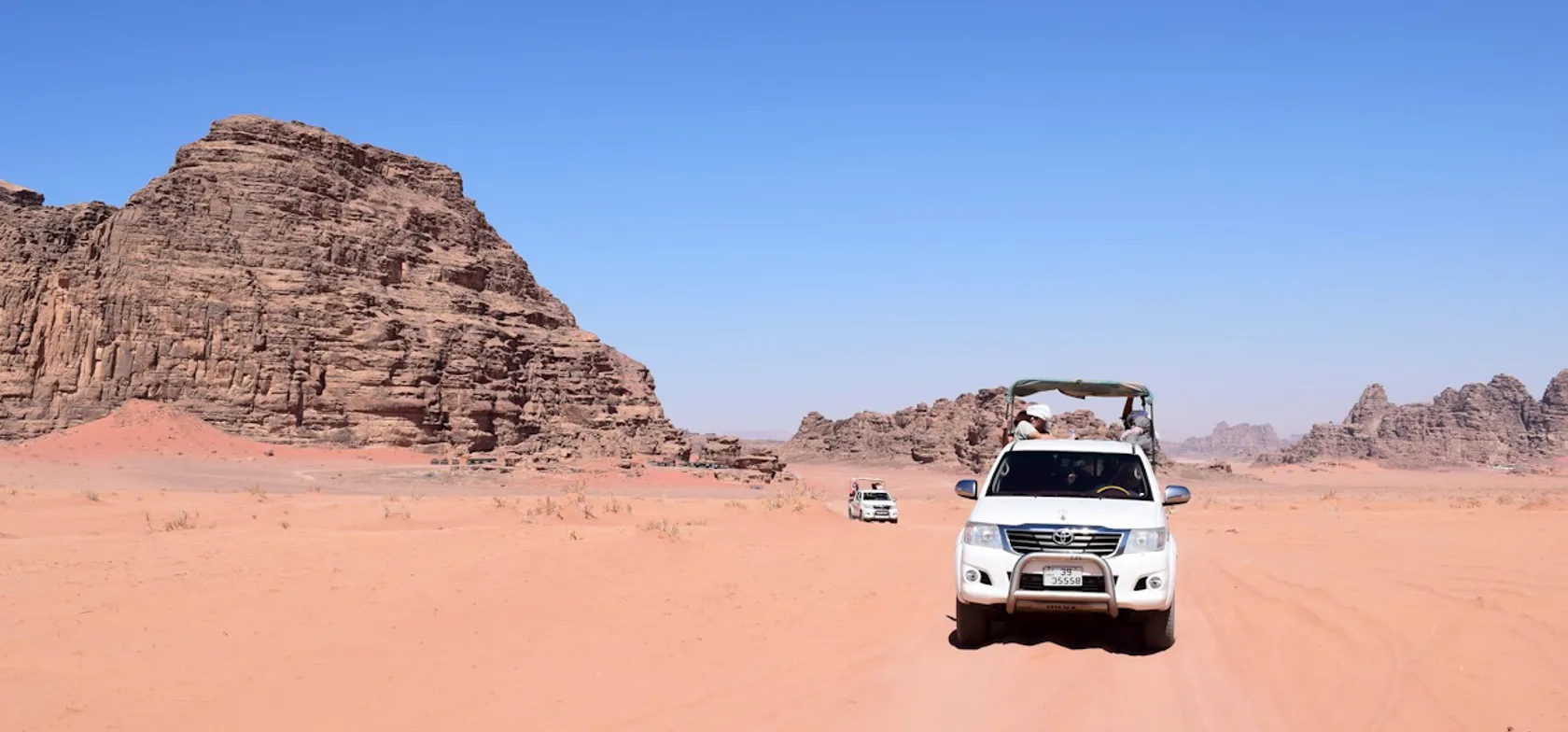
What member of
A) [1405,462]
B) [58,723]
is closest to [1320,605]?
[58,723]

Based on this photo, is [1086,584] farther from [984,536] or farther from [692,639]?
[692,639]

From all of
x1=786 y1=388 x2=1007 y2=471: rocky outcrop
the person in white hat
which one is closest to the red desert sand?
the person in white hat

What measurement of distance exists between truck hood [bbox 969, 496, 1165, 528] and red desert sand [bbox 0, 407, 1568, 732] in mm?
1040

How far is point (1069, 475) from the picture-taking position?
995cm

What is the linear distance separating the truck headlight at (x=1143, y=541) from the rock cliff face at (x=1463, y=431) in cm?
12318

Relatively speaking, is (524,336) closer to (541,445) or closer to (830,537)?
(541,445)

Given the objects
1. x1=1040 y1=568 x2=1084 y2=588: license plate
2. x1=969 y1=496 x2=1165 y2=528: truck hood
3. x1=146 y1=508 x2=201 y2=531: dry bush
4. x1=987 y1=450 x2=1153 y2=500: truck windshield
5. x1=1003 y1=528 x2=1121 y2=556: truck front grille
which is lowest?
x1=146 y1=508 x2=201 y2=531: dry bush

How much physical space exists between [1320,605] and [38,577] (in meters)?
13.4

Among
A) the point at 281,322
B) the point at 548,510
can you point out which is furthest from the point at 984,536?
the point at 281,322

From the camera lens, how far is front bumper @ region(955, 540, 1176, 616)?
8250 millimetres

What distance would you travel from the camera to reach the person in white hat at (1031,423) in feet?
37.1

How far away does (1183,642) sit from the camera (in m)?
9.15

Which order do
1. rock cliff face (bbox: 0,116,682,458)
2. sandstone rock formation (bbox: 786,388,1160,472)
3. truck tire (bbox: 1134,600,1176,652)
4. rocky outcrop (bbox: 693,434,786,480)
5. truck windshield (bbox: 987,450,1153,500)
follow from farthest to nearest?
sandstone rock formation (bbox: 786,388,1160,472) → rocky outcrop (bbox: 693,434,786,480) → rock cliff face (bbox: 0,116,682,458) → truck windshield (bbox: 987,450,1153,500) → truck tire (bbox: 1134,600,1176,652)

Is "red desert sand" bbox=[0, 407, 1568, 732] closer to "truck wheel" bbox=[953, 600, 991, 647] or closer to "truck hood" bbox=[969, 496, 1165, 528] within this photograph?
"truck wheel" bbox=[953, 600, 991, 647]
